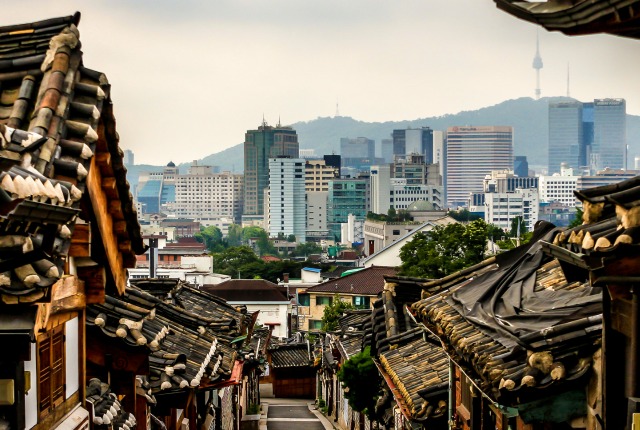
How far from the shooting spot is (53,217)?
25.3 ft

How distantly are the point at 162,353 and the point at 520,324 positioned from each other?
726cm

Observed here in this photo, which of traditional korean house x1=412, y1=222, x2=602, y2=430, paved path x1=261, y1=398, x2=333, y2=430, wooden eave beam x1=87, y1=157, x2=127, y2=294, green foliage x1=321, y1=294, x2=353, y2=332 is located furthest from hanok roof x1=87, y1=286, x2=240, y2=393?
green foliage x1=321, y1=294, x2=353, y2=332

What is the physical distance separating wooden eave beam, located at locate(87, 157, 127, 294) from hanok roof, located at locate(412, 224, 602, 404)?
3.44 meters

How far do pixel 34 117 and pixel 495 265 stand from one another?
8.59m

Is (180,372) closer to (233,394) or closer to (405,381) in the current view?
(405,381)

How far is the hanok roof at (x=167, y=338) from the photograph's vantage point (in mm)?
13852

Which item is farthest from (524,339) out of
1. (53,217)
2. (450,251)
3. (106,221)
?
(450,251)

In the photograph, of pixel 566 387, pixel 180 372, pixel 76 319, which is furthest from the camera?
pixel 180 372

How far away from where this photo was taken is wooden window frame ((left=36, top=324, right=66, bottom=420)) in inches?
380

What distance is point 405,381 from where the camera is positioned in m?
20.2

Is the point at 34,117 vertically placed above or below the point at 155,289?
above

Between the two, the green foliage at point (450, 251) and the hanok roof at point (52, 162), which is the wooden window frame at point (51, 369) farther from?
the green foliage at point (450, 251)

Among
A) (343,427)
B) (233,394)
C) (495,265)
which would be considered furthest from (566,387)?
(343,427)

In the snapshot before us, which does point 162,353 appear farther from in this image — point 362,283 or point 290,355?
point 362,283
